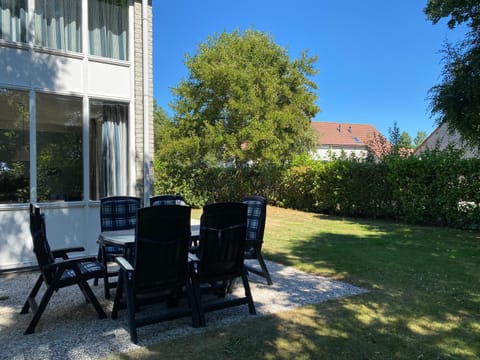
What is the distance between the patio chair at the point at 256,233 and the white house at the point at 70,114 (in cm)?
287

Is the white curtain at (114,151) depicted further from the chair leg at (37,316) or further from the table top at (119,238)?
the chair leg at (37,316)

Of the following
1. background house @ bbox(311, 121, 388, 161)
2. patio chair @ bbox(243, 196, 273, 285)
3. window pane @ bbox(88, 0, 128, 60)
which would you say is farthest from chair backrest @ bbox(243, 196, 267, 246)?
background house @ bbox(311, 121, 388, 161)

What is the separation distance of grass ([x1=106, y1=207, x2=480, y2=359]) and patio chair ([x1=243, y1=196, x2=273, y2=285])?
3.55 ft

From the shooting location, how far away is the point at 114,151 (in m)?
7.46

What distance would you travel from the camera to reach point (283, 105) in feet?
67.9

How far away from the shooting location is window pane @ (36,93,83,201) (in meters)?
6.64

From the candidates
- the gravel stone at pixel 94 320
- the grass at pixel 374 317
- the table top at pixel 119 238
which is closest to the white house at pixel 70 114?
the gravel stone at pixel 94 320

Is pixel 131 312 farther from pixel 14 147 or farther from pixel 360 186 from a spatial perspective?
pixel 360 186

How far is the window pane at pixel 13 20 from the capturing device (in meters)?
6.30

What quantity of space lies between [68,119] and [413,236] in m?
8.06

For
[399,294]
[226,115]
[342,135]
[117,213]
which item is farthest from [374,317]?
[342,135]

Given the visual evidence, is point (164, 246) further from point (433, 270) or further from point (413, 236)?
point (413, 236)

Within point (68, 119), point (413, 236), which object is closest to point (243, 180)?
point (413, 236)

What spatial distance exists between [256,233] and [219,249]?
54.3 inches
